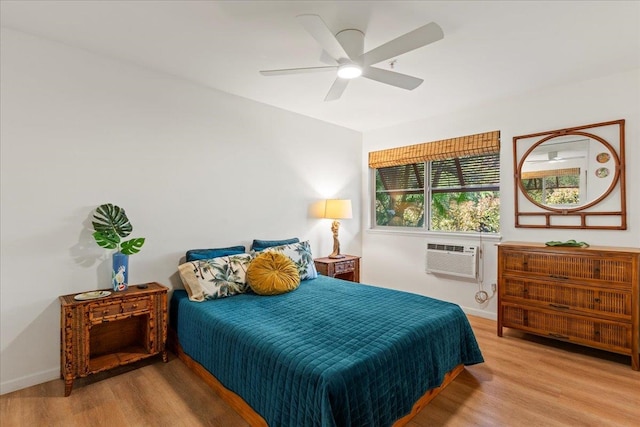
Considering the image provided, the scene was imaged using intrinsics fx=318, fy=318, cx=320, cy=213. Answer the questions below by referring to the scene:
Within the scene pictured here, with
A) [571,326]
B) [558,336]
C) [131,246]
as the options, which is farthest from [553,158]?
[131,246]

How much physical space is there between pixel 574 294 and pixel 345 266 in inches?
91.3

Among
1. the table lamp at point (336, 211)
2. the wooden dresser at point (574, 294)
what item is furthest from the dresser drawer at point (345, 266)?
the wooden dresser at point (574, 294)

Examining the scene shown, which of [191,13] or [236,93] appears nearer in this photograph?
[191,13]

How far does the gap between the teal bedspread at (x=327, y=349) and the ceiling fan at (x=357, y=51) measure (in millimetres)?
1709

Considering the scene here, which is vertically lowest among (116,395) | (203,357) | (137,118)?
(116,395)

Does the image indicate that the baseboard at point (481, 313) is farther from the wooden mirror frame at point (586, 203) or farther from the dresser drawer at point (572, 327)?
the wooden mirror frame at point (586, 203)

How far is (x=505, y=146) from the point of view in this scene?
140 inches

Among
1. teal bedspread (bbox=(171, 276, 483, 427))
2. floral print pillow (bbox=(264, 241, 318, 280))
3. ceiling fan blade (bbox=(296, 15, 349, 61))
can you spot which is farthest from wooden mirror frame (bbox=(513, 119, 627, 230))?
ceiling fan blade (bbox=(296, 15, 349, 61))

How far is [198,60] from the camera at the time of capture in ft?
8.70

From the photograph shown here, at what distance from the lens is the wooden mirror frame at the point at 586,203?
2.87 m

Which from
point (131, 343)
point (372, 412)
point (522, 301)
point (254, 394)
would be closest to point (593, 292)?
point (522, 301)

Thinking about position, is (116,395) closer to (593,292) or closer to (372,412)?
(372,412)

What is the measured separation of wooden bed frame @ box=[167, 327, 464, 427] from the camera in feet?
6.08

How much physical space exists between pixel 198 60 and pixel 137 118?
75 centimetres
